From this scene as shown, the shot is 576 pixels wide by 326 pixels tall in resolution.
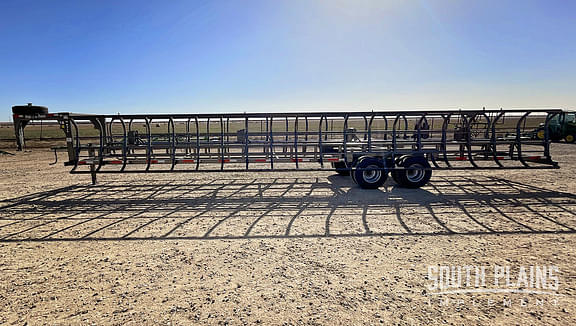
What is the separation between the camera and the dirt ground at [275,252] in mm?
2914

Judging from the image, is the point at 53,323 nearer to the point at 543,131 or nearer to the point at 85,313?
the point at 85,313

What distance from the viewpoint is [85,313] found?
9.49ft

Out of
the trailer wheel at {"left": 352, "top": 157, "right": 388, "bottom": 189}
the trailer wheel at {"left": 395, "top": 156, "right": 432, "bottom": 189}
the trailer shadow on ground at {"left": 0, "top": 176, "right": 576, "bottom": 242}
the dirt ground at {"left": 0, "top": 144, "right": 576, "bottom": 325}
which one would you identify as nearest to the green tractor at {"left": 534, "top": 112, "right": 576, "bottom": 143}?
the dirt ground at {"left": 0, "top": 144, "right": 576, "bottom": 325}

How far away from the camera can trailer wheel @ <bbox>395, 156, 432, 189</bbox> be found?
7828 mm

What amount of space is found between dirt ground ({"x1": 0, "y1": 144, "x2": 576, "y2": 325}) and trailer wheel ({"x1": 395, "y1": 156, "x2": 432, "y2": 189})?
445 millimetres

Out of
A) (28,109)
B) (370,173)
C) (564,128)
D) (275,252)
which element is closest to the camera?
(275,252)

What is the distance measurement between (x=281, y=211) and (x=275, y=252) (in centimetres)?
190

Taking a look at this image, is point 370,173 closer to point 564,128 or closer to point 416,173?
point 416,173

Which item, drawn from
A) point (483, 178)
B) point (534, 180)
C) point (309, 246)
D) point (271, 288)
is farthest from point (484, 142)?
point (271, 288)

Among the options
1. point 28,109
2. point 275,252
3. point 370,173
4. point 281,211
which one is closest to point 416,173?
point 370,173

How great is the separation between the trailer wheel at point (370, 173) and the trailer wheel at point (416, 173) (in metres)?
0.54

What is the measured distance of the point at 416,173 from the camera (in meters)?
7.97

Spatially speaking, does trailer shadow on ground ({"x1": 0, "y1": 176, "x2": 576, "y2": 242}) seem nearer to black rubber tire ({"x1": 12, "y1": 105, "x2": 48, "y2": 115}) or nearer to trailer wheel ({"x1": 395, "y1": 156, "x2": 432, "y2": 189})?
trailer wheel ({"x1": 395, "y1": 156, "x2": 432, "y2": 189})

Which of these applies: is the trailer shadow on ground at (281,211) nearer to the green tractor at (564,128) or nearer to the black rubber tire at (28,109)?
the black rubber tire at (28,109)
